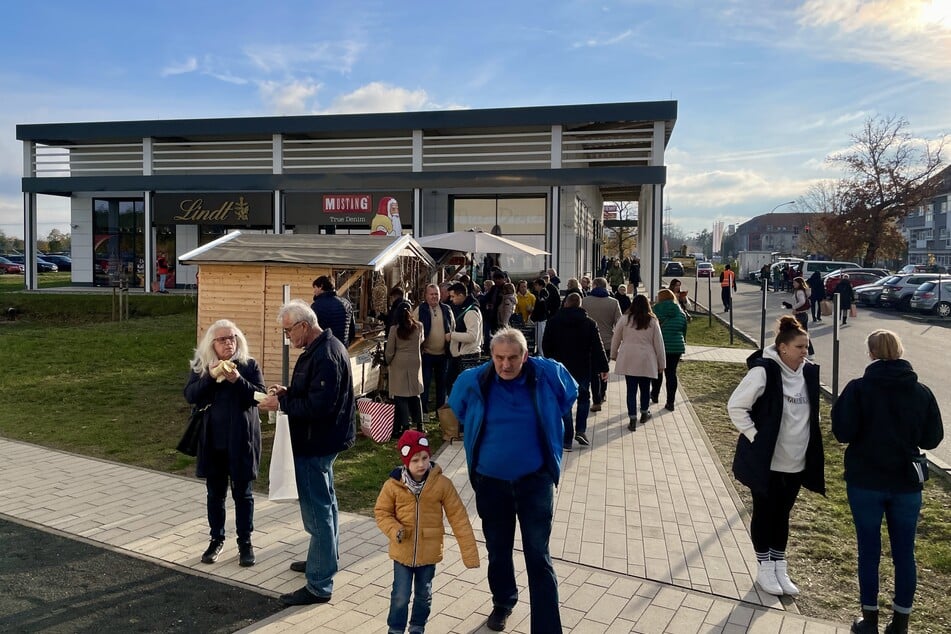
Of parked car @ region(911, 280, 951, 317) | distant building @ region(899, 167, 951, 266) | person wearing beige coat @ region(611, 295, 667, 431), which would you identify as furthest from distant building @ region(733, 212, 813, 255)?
person wearing beige coat @ region(611, 295, 667, 431)

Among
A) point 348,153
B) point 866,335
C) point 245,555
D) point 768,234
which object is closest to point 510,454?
point 245,555

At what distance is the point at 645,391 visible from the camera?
966 centimetres

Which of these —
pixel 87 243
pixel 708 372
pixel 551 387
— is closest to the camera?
pixel 551 387

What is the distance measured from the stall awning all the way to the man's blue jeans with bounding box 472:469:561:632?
5.92 meters

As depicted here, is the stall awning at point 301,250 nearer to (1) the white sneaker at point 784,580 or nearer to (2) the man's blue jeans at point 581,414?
(2) the man's blue jeans at point 581,414

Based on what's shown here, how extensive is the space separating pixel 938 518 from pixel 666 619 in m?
3.55

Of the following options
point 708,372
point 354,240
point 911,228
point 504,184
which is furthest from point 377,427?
point 911,228

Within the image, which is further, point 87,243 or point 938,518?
point 87,243

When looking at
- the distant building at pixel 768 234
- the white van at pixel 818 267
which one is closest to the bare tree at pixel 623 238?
the white van at pixel 818 267

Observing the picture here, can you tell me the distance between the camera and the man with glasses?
4.41 meters

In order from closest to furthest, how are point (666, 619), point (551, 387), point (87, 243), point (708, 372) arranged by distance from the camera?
point (551, 387) → point (666, 619) → point (708, 372) → point (87, 243)

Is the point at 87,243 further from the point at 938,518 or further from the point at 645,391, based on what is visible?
the point at 938,518

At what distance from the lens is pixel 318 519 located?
4578 millimetres

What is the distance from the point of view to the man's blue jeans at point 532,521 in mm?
3902
